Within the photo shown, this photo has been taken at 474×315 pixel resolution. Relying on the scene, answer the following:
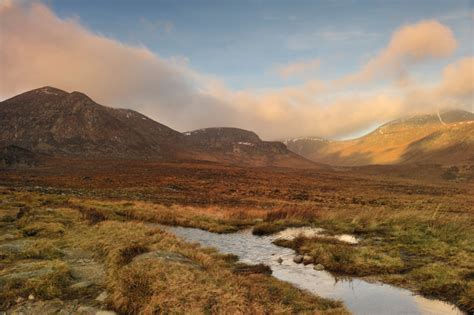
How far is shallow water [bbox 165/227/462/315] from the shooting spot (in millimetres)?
12805

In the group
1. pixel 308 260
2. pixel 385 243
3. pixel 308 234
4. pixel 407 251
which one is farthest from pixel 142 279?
pixel 308 234

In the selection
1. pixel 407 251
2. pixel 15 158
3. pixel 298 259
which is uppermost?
pixel 15 158

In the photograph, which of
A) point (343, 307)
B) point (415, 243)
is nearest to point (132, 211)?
point (415, 243)

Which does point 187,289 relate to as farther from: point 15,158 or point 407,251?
point 15,158

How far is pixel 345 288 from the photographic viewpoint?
15.2m

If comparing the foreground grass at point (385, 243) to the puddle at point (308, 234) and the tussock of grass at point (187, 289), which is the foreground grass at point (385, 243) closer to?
the puddle at point (308, 234)

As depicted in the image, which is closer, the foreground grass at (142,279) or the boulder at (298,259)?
the foreground grass at (142,279)

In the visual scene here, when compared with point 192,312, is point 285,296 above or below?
below

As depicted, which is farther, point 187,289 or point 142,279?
point 142,279

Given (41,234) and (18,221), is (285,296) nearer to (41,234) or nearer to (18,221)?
(41,234)

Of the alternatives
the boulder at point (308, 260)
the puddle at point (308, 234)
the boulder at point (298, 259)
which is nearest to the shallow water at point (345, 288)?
the boulder at point (298, 259)

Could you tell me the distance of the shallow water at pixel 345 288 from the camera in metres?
A: 12.8

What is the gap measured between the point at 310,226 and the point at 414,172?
168 m

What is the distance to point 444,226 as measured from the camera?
966 inches
